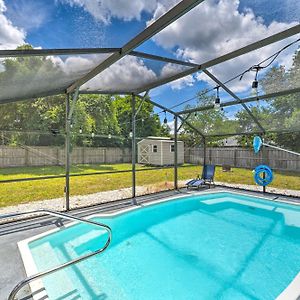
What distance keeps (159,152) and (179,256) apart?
13.0m

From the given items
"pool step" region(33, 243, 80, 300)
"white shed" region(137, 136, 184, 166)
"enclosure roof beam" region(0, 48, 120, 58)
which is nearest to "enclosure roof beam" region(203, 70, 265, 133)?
"enclosure roof beam" region(0, 48, 120, 58)

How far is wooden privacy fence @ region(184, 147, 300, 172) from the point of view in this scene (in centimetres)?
1071

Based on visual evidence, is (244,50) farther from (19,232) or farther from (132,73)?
(19,232)

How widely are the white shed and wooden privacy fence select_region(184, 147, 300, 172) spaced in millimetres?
976

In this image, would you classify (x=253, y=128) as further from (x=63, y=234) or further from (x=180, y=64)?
(x=63, y=234)

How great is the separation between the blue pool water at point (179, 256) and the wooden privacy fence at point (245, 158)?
5285mm

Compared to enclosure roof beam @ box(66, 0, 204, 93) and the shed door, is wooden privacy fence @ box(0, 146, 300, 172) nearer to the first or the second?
the shed door

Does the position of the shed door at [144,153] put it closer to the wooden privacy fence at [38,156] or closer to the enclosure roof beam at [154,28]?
the wooden privacy fence at [38,156]

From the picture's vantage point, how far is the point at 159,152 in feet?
55.2

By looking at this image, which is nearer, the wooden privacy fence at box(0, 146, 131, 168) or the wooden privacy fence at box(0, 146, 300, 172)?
the wooden privacy fence at box(0, 146, 131, 168)

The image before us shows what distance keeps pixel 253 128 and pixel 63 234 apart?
7.33 m

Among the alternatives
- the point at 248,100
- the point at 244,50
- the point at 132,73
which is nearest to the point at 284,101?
the point at 248,100

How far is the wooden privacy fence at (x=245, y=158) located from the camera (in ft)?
35.1

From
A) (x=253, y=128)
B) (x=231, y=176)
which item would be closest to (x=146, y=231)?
(x=253, y=128)
